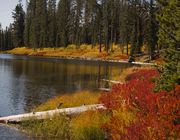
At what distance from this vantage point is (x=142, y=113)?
14.0 m

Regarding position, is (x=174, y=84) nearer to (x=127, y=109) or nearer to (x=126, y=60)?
(x=127, y=109)

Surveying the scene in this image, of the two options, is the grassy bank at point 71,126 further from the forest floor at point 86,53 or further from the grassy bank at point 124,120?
the forest floor at point 86,53

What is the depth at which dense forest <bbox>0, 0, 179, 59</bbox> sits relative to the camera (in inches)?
Result: 3762

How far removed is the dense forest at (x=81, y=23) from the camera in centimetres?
9556

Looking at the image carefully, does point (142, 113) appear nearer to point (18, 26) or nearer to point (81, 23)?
point (81, 23)

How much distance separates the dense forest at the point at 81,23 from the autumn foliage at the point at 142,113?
68048mm

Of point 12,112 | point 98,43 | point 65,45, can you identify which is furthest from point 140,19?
point 12,112

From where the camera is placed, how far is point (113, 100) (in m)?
16.8

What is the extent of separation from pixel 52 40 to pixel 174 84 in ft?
359

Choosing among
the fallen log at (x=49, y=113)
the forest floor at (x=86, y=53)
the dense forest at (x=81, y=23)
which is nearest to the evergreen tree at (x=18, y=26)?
the dense forest at (x=81, y=23)

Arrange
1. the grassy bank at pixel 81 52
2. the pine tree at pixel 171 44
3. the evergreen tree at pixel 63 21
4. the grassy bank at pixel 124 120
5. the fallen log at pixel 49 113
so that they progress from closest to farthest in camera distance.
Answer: the grassy bank at pixel 124 120
the pine tree at pixel 171 44
the fallen log at pixel 49 113
the grassy bank at pixel 81 52
the evergreen tree at pixel 63 21

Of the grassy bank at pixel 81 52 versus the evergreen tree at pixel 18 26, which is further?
the evergreen tree at pixel 18 26

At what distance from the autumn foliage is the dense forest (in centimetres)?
6805

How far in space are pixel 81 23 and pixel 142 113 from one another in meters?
108
